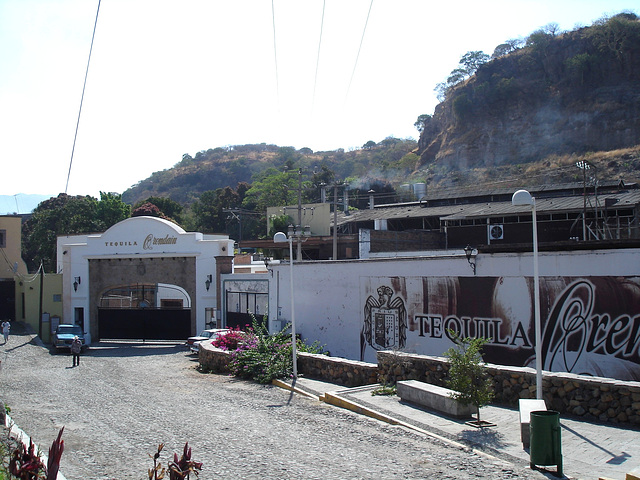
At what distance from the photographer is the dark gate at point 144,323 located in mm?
36250

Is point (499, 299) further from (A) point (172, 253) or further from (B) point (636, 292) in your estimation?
(A) point (172, 253)

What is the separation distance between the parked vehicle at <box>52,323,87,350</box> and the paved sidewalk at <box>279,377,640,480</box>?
75.5ft

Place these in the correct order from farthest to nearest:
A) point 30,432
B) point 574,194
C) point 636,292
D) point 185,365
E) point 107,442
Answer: point 574,194, point 185,365, point 636,292, point 30,432, point 107,442

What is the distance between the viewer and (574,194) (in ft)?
132

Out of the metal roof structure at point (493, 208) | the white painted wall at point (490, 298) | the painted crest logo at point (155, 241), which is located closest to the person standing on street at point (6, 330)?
the painted crest logo at point (155, 241)

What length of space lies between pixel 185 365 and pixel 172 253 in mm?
11840

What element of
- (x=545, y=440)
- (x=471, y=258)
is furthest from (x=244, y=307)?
(x=545, y=440)

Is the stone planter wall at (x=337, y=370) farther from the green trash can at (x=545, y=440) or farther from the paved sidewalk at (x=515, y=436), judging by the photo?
the green trash can at (x=545, y=440)

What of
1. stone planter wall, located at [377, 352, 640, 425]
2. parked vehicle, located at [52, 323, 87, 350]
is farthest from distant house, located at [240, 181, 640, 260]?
stone planter wall, located at [377, 352, 640, 425]

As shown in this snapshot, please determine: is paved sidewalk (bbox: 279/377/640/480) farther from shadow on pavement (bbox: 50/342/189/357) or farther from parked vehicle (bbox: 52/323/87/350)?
parked vehicle (bbox: 52/323/87/350)

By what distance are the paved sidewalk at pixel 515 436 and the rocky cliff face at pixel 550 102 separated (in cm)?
8663

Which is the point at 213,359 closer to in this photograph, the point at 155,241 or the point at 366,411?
the point at 366,411

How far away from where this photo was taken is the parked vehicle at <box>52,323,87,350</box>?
3206cm

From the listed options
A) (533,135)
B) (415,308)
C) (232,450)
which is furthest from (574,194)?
(533,135)
